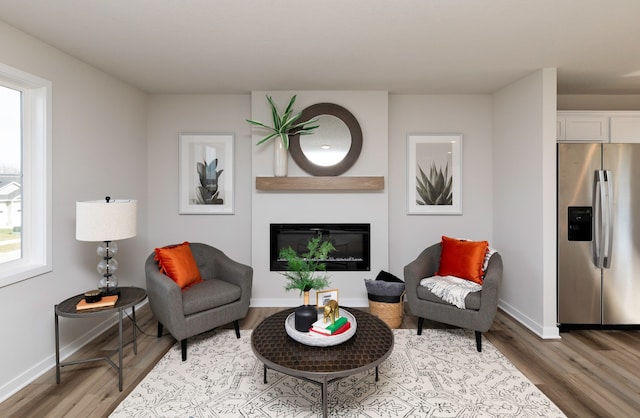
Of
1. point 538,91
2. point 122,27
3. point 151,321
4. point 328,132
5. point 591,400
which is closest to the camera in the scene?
point 591,400

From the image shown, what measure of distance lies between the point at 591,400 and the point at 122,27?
4029 mm

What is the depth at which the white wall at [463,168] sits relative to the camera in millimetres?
3928

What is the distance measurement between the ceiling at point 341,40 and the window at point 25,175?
0.46m

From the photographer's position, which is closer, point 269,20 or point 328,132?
point 269,20

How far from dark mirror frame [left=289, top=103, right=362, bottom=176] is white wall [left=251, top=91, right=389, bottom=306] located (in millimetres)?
75

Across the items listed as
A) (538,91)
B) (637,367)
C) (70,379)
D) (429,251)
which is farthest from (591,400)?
(70,379)

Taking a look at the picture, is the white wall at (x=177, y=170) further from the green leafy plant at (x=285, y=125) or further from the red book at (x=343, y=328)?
the red book at (x=343, y=328)

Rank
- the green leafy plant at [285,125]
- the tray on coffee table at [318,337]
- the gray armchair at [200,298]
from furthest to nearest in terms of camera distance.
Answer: the green leafy plant at [285,125] → the gray armchair at [200,298] → the tray on coffee table at [318,337]

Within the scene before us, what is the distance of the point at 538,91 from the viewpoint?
3.06m

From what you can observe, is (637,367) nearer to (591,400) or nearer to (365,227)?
(591,400)

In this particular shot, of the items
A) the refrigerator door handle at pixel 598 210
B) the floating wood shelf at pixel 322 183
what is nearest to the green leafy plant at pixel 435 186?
the floating wood shelf at pixel 322 183

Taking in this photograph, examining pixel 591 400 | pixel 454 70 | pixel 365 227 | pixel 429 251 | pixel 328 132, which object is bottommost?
pixel 591 400

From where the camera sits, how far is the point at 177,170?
3.92 m

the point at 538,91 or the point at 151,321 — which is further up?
the point at 538,91
